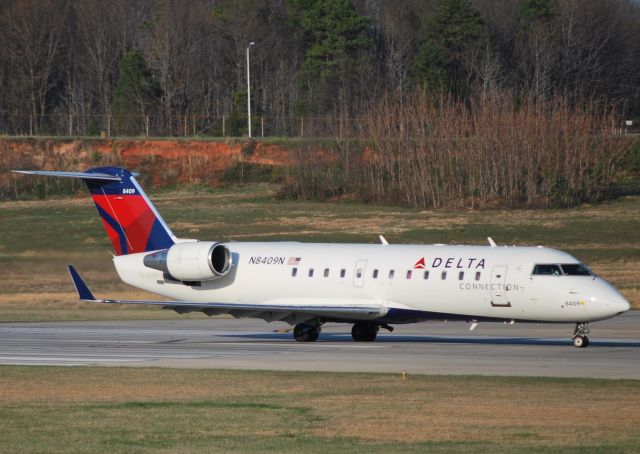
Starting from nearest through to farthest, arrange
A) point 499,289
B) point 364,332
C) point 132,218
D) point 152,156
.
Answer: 1. point 499,289
2. point 364,332
3. point 132,218
4. point 152,156

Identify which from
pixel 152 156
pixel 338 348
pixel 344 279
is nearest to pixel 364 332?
pixel 344 279

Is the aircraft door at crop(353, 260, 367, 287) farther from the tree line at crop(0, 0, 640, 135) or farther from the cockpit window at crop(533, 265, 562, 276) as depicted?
the tree line at crop(0, 0, 640, 135)

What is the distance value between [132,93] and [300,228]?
37.6 m

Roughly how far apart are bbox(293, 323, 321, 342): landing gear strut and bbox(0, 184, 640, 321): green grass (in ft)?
43.5

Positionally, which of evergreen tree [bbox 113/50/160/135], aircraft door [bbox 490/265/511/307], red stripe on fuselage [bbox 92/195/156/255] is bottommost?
aircraft door [bbox 490/265/511/307]

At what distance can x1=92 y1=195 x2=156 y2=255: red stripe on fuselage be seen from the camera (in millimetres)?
35812

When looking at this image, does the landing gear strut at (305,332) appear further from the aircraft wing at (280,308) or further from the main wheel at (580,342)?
the main wheel at (580,342)

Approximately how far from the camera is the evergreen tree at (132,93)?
101812 millimetres

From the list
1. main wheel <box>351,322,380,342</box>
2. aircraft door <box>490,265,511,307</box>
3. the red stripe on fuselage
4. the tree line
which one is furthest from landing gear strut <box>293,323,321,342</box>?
the tree line

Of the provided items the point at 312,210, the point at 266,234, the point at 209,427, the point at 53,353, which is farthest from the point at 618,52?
the point at 209,427

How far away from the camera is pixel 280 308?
109 ft

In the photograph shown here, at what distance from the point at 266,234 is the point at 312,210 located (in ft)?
30.0

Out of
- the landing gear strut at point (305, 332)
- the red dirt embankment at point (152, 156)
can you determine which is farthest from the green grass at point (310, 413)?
the red dirt embankment at point (152, 156)

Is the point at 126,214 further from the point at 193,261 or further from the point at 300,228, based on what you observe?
the point at 300,228
